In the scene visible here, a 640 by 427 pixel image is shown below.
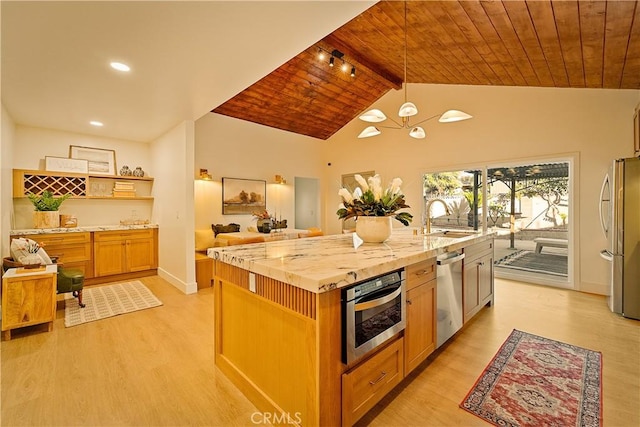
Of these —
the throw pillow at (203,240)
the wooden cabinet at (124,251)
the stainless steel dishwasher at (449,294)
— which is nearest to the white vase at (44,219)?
the wooden cabinet at (124,251)

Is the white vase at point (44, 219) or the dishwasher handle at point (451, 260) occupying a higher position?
the white vase at point (44, 219)

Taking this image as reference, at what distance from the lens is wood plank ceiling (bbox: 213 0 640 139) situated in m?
2.45

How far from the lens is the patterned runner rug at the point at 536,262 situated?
4.45 metres

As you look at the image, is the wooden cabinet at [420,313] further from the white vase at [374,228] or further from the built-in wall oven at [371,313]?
the white vase at [374,228]

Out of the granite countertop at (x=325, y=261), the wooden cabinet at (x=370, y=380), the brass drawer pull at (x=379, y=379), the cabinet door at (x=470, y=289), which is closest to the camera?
the granite countertop at (x=325, y=261)

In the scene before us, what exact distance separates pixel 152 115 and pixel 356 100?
4.38 meters

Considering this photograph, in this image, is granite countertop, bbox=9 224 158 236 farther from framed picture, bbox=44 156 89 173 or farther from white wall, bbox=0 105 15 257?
framed picture, bbox=44 156 89 173

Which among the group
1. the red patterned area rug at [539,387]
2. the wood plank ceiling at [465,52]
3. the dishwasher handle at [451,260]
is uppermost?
the wood plank ceiling at [465,52]

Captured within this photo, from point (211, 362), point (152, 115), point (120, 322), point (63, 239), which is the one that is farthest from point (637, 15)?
point (63, 239)

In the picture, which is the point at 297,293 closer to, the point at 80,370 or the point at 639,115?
the point at 80,370

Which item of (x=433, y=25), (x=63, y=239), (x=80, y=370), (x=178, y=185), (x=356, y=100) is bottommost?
(x=80, y=370)

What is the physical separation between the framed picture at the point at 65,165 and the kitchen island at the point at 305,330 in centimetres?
440

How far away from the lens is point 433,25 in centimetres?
318

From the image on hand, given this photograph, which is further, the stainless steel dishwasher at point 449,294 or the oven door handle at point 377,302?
the stainless steel dishwasher at point 449,294
